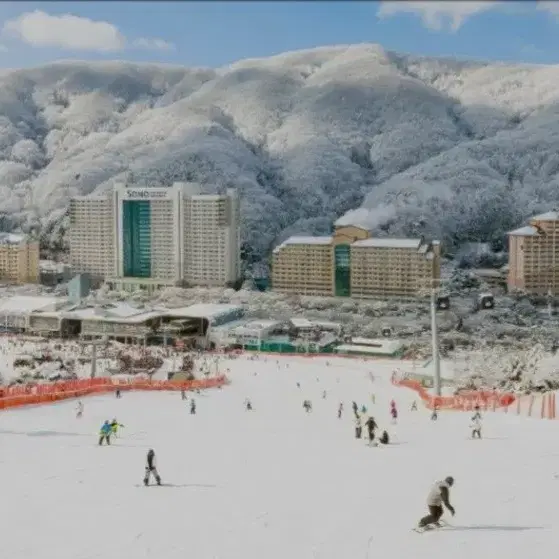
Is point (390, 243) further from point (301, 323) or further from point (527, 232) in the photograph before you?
point (301, 323)

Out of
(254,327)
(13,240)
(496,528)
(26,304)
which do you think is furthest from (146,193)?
(496,528)

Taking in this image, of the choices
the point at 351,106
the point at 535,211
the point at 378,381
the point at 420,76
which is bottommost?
the point at 378,381

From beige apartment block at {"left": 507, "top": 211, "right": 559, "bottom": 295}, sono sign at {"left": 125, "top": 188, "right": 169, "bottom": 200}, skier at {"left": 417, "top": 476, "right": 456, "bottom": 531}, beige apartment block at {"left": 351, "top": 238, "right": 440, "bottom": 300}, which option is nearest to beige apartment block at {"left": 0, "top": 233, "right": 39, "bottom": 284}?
sono sign at {"left": 125, "top": 188, "right": 169, "bottom": 200}

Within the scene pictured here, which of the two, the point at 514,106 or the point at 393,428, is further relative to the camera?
the point at 514,106

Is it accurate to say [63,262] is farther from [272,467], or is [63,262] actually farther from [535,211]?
[272,467]

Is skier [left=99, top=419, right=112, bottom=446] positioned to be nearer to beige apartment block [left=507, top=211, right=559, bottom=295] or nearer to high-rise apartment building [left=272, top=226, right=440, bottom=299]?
high-rise apartment building [left=272, top=226, right=440, bottom=299]

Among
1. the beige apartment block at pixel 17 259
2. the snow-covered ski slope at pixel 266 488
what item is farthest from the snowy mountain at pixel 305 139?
the snow-covered ski slope at pixel 266 488

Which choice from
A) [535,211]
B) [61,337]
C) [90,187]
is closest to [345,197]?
[535,211]
